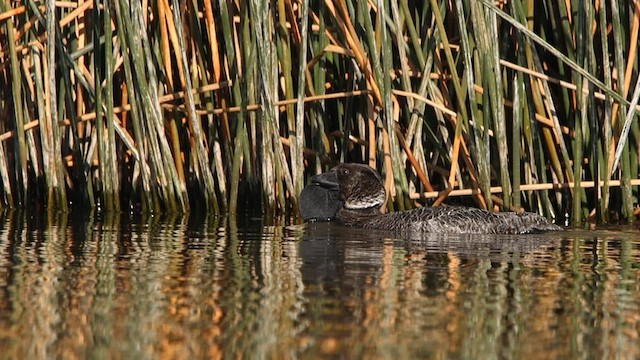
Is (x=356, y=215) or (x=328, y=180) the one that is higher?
(x=328, y=180)

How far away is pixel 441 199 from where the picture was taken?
31.4 ft

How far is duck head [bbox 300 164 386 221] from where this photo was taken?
→ 9.44 meters

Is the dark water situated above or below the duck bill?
below

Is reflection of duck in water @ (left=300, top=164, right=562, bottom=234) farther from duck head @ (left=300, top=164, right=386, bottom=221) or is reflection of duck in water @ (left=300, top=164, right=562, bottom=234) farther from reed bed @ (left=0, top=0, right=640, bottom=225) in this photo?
reed bed @ (left=0, top=0, right=640, bottom=225)

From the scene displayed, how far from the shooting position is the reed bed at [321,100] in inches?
361

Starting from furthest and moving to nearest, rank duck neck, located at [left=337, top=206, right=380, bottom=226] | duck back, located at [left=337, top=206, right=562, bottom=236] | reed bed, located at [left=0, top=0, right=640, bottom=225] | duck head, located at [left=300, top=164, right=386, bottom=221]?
duck neck, located at [left=337, top=206, right=380, bottom=226], duck head, located at [left=300, top=164, right=386, bottom=221], reed bed, located at [left=0, top=0, right=640, bottom=225], duck back, located at [left=337, top=206, right=562, bottom=236]

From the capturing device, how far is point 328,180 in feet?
31.1

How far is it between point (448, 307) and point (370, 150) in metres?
4.30

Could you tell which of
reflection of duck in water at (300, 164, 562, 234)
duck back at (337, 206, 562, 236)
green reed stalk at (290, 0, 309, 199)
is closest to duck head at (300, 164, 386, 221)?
reflection of duck in water at (300, 164, 562, 234)

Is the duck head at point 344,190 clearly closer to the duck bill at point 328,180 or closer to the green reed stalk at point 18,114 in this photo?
the duck bill at point 328,180

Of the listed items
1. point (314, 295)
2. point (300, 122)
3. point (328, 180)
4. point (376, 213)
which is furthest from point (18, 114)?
point (314, 295)

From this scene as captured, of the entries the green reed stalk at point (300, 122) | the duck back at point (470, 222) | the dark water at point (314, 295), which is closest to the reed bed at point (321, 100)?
the green reed stalk at point (300, 122)

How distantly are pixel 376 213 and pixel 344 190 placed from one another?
1.50 ft

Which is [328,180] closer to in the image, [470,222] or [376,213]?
[376,213]
